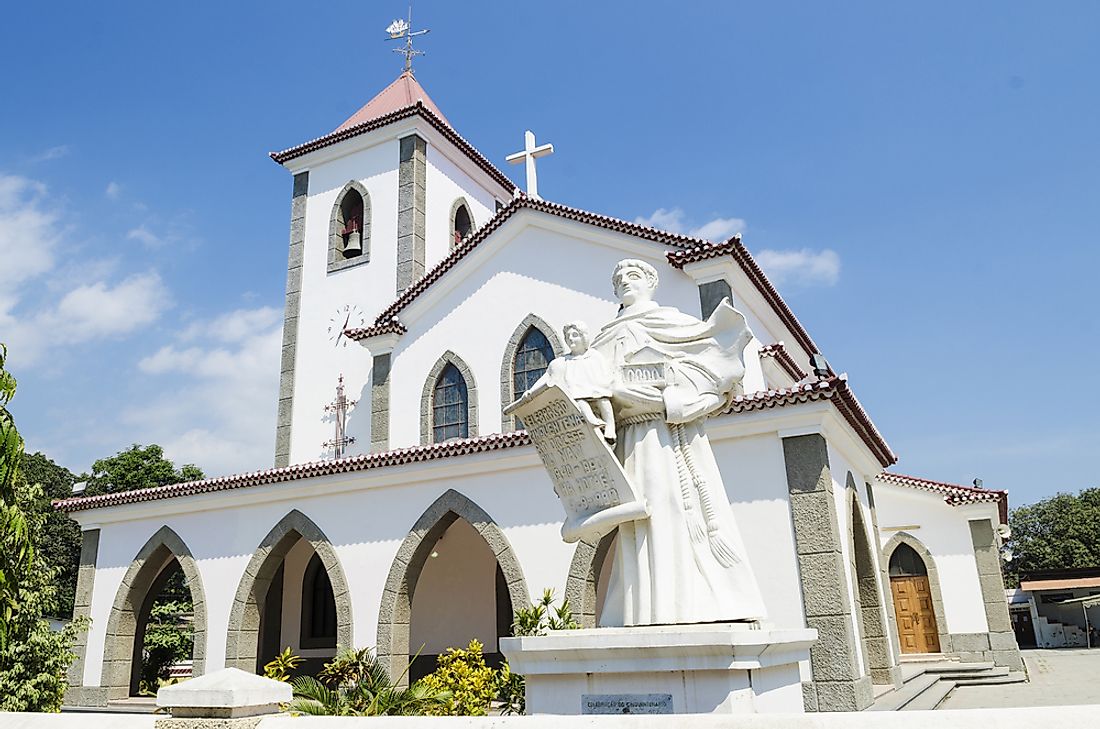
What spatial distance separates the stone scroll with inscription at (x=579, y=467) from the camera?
5.35 m

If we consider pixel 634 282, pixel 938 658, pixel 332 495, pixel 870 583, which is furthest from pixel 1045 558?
pixel 634 282

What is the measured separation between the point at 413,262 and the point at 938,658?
14.5 meters

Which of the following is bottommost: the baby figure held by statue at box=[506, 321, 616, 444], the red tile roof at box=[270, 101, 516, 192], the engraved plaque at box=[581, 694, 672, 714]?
the engraved plaque at box=[581, 694, 672, 714]

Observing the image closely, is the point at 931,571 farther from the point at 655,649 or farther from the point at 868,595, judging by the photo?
the point at 655,649

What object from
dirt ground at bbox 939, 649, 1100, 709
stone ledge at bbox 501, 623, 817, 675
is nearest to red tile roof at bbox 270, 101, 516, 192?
dirt ground at bbox 939, 649, 1100, 709

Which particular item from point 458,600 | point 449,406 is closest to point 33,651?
point 458,600

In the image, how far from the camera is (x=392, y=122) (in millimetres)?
21391

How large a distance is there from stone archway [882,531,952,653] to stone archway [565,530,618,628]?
9.49 metres

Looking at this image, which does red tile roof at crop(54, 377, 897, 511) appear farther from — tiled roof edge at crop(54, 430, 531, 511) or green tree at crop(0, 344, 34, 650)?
green tree at crop(0, 344, 34, 650)

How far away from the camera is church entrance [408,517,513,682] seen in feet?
52.4

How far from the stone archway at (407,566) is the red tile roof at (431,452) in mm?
838

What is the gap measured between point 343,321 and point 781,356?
10.3 metres

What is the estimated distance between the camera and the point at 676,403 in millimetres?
5480

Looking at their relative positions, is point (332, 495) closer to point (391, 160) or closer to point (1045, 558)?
point (391, 160)
